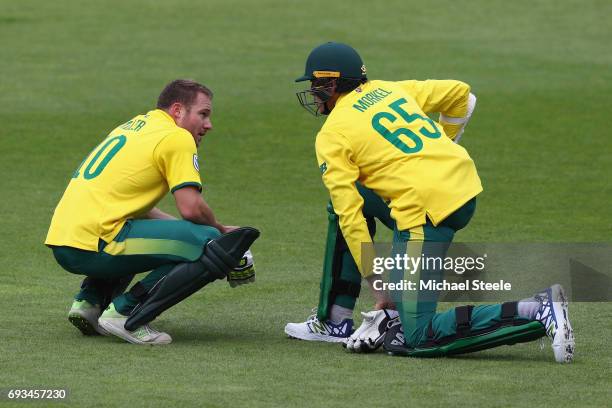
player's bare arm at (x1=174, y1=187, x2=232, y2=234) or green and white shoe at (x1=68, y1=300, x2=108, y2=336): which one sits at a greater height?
player's bare arm at (x1=174, y1=187, x2=232, y2=234)

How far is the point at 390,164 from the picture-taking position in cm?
729

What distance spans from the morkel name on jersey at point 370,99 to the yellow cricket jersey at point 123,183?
0.91 meters

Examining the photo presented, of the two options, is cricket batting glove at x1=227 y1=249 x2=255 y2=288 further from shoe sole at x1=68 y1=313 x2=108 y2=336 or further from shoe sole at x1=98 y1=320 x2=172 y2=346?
shoe sole at x1=68 y1=313 x2=108 y2=336

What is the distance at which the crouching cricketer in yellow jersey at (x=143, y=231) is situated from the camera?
7434mm

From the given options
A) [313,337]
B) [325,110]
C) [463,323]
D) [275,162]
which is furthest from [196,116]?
[275,162]

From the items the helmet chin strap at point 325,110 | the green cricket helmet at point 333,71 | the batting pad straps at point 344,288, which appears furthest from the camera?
the batting pad straps at point 344,288

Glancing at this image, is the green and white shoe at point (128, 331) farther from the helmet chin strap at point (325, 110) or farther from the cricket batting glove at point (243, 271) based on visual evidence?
the helmet chin strap at point (325, 110)

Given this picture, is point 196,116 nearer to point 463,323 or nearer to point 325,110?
point 325,110

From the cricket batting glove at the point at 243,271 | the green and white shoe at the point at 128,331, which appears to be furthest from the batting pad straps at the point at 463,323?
the green and white shoe at the point at 128,331

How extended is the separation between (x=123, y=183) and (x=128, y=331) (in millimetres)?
793

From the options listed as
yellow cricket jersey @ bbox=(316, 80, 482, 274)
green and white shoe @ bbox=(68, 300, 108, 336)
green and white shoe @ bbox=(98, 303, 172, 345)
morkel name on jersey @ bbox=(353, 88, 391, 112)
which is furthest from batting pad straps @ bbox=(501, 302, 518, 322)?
green and white shoe @ bbox=(68, 300, 108, 336)

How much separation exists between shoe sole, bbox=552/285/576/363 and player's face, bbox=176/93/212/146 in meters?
2.18

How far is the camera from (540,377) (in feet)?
21.5

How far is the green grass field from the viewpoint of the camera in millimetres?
6484
